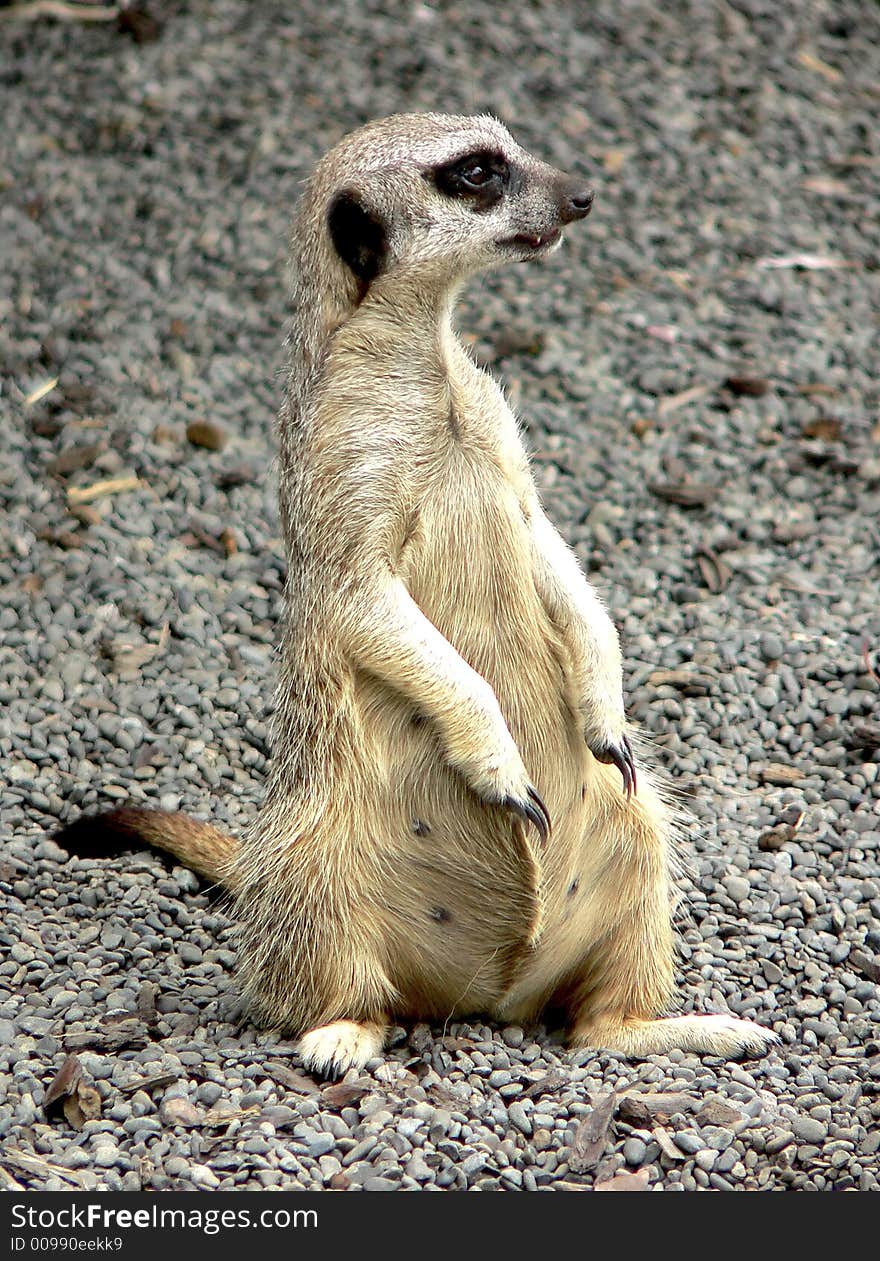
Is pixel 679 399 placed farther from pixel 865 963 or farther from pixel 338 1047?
pixel 338 1047

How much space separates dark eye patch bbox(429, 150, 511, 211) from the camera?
11.5 ft

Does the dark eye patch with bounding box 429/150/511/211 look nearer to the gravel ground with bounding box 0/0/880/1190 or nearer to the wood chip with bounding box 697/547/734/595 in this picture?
the gravel ground with bounding box 0/0/880/1190

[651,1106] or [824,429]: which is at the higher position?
[824,429]

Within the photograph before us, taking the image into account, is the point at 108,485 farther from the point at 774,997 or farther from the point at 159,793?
the point at 774,997

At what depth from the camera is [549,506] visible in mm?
5902

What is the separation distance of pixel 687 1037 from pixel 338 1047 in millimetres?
800

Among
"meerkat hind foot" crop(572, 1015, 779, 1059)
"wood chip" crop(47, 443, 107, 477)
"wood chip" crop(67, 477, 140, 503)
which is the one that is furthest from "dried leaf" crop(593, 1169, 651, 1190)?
"wood chip" crop(47, 443, 107, 477)

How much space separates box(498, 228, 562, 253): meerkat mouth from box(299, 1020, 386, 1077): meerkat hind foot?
1737 mm

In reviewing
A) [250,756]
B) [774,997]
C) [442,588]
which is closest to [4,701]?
[250,756]

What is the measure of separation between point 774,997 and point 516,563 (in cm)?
125

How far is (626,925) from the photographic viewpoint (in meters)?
3.78

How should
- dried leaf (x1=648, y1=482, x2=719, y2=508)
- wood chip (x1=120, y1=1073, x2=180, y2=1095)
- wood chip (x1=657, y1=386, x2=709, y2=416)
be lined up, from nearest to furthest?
1. wood chip (x1=120, y1=1073, x2=180, y2=1095)
2. dried leaf (x1=648, y1=482, x2=719, y2=508)
3. wood chip (x1=657, y1=386, x2=709, y2=416)

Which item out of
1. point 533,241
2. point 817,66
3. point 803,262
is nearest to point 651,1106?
point 533,241

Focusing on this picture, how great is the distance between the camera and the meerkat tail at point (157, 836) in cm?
426
